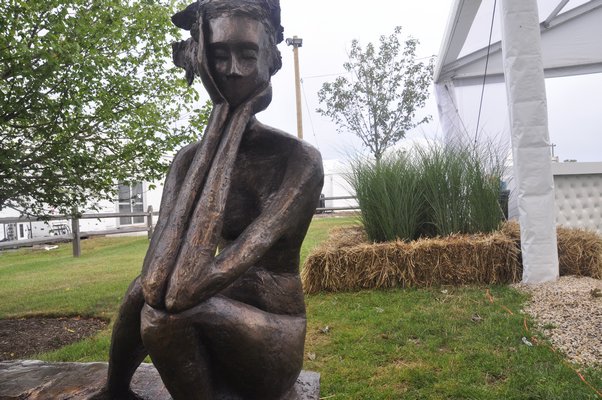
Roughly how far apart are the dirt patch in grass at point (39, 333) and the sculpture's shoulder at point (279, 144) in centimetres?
282

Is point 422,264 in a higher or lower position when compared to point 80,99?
lower

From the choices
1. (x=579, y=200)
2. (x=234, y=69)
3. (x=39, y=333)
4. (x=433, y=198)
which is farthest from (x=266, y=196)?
(x=579, y=200)

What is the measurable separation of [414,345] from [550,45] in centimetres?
940

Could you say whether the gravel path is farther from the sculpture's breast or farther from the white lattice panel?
the white lattice panel

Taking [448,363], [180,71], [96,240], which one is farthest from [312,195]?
[96,240]

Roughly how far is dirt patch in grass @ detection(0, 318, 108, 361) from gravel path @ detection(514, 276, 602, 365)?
137 inches

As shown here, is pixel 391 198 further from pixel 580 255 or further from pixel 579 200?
pixel 579 200

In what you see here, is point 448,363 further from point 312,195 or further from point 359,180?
point 359,180


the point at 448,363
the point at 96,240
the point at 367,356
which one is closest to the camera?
the point at 448,363

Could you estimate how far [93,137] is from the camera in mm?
3855

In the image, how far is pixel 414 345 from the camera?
9.86ft

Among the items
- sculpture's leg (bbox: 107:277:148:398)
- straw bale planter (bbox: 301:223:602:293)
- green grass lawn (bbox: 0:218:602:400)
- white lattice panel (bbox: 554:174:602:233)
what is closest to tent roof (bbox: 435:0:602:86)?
white lattice panel (bbox: 554:174:602:233)

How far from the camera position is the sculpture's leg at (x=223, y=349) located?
110 centimetres

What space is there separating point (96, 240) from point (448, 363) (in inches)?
476
